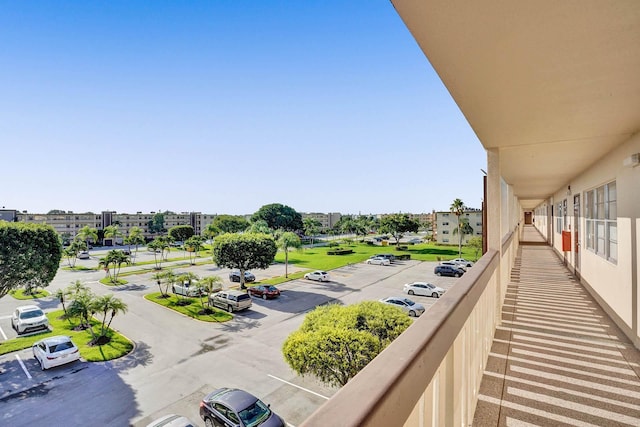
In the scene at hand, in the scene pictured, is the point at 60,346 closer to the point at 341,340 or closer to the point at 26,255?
the point at 26,255

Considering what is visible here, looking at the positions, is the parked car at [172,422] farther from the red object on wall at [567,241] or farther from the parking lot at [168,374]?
the red object on wall at [567,241]

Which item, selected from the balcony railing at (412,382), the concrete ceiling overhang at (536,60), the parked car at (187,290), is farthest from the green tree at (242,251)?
the balcony railing at (412,382)

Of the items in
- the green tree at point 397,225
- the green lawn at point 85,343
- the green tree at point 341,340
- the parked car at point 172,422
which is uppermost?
the green tree at point 397,225

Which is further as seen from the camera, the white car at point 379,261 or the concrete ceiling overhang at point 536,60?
the white car at point 379,261

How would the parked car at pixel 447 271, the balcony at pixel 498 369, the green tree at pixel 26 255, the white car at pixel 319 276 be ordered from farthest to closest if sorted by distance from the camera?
the parked car at pixel 447 271, the white car at pixel 319 276, the green tree at pixel 26 255, the balcony at pixel 498 369

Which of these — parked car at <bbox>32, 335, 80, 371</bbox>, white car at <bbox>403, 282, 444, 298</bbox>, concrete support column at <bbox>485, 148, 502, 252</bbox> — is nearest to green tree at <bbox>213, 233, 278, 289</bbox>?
white car at <bbox>403, 282, 444, 298</bbox>

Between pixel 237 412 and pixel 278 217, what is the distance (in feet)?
189

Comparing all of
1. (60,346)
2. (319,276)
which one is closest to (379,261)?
(319,276)

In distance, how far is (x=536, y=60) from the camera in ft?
7.21

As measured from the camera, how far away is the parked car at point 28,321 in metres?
14.1

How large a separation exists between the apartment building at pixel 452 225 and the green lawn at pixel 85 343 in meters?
39.4

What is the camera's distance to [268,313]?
16.0 meters

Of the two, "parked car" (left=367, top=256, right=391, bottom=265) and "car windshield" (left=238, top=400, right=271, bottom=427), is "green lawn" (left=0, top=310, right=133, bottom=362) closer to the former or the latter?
"car windshield" (left=238, top=400, right=271, bottom=427)

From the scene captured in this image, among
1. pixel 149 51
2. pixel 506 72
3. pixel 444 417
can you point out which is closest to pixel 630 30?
pixel 506 72
